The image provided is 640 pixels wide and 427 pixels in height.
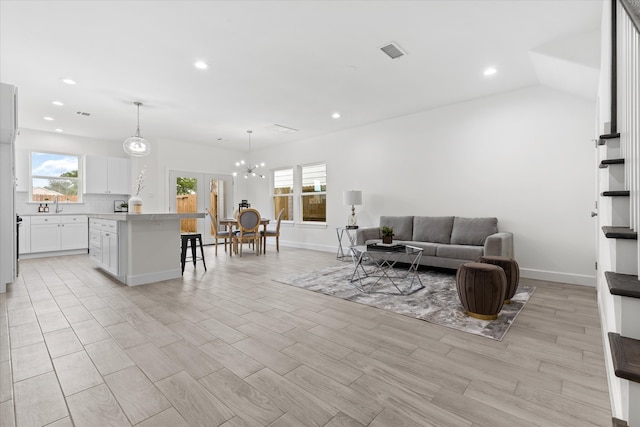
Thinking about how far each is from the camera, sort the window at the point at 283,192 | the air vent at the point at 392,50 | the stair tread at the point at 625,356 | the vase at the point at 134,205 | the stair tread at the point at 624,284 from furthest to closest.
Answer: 1. the window at the point at 283,192
2. the vase at the point at 134,205
3. the air vent at the point at 392,50
4. the stair tread at the point at 624,284
5. the stair tread at the point at 625,356

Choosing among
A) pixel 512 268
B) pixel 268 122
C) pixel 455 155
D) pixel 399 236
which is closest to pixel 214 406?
pixel 512 268

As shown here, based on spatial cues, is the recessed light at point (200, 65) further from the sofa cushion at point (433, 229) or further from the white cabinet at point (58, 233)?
the white cabinet at point (58, 233)

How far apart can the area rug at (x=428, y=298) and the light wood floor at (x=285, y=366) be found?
5.2 inches

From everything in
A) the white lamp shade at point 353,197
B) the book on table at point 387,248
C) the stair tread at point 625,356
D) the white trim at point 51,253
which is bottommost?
the white trim at point 51,253

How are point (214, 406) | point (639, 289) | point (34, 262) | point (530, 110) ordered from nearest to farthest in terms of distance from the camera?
point (639, 289), point (214, 406), point (530, 110), point (34, 262)

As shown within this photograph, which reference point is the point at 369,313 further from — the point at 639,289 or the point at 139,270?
the point at 139,270

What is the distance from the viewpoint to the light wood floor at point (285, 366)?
1.42m

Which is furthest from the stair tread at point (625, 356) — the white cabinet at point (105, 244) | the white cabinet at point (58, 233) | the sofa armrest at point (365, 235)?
the white cabinet at point (58, 233)

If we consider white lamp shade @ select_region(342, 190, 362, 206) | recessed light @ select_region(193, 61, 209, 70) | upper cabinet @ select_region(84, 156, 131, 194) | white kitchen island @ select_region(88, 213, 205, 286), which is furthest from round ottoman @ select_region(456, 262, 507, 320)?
upper cabinet @ select_region(84, 156, 131, 194)

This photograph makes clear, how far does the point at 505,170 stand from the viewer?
443 cm

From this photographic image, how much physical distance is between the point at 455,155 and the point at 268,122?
12.1 ft

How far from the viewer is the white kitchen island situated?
3797mm

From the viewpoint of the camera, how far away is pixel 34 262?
219 inches

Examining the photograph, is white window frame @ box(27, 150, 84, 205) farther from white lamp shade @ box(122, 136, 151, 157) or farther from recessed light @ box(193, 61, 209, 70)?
recessed light @ box(193, 61, 209, 70)
